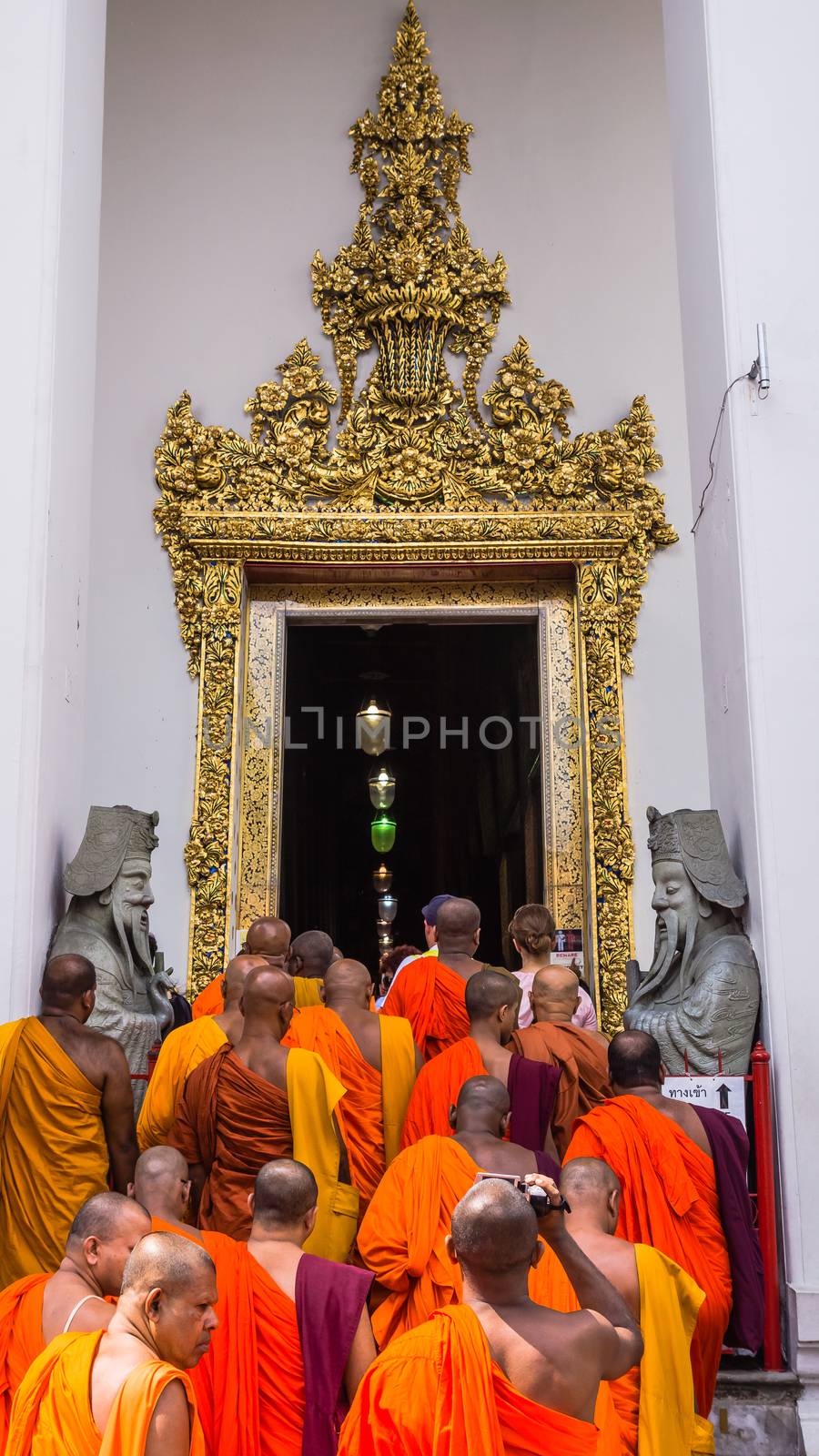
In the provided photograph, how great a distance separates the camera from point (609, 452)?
31.9 feet

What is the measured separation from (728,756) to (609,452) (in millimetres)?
3549

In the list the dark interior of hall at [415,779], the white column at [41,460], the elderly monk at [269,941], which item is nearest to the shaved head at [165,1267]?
the elderly monk at [269,941]

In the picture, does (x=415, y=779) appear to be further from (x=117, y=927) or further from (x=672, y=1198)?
(x=672, y=1198)

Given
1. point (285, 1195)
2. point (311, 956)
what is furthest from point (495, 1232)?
point (311, 956)

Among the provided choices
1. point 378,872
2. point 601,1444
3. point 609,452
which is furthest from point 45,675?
point 378,872

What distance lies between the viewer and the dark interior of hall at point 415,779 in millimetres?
12406

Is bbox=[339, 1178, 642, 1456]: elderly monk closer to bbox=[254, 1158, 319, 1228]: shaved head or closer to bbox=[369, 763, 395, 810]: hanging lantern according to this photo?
bbox=[254, 1158, 319, 1228]: shaved head

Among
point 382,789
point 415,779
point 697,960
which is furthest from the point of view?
point 415,779

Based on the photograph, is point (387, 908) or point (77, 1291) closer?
point (77, 1291)

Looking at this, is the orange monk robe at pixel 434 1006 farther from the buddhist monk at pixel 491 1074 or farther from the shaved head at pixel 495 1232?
the shaved head at pixel 495 1232

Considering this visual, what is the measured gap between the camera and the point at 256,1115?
15.9 ft

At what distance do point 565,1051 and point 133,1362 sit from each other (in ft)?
9.23

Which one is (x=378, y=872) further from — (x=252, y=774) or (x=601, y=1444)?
(x=601, y=1444)

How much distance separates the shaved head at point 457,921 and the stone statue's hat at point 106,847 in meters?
1.38
